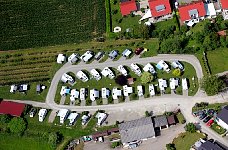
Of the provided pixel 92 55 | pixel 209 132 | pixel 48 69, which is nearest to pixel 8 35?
pixel 48 69

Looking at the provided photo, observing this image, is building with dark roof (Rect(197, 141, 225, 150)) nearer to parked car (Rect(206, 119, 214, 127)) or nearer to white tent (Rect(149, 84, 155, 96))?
parked car (Rect(206, 119, 214, 127))

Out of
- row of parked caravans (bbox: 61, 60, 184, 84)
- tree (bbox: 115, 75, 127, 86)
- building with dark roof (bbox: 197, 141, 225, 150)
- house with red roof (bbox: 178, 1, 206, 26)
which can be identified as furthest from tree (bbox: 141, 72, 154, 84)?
building with dark roof (bbox: 197, 141, 225, 150)

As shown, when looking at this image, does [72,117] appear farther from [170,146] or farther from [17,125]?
[170,146]

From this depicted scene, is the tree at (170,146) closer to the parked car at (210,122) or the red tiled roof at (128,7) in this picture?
the parked car at (210,122)

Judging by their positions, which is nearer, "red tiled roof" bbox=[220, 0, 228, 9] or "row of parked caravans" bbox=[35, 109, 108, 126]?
"row of parked caravans" bbox=[35, 109, 108, 126]

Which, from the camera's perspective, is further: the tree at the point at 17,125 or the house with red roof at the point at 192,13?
the house with red roof at the point at 192,13

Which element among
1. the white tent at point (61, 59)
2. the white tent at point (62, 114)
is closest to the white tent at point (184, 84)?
the white tent at point (62, 114)
